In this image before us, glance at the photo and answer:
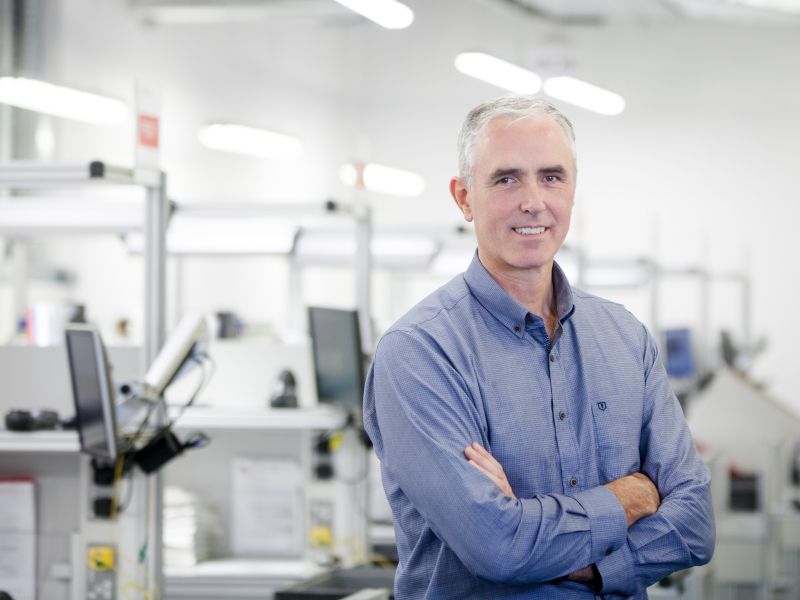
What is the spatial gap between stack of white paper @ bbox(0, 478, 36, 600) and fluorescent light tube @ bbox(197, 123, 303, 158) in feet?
13.1

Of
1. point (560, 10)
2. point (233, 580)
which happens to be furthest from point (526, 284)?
point (560, 10)

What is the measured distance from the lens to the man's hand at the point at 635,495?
1.87 metres

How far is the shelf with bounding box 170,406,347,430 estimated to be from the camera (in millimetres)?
4039

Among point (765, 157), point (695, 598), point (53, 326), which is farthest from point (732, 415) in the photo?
point (765, 157)

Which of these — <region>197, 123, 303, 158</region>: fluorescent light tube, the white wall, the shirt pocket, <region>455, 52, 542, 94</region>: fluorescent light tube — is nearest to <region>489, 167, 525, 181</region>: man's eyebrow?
the shirt pocket

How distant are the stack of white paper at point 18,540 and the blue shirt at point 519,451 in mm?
1907

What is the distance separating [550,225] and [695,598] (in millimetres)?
3279

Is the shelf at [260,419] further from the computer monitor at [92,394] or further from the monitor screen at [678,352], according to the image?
the monitor screen at [678,352]

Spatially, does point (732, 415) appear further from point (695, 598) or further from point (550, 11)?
point (550, 11)

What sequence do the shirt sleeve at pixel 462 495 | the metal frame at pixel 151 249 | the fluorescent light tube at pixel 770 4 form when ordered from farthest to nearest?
1. the fluorescent light tube at pixel 770 4
2. the metal frame at pixel 151 249
3. the shirt sleeve at pixel 462 495

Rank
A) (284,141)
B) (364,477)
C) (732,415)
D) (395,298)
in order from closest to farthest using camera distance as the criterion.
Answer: (364,477)
(732,415)
(284,141)
(395,298)

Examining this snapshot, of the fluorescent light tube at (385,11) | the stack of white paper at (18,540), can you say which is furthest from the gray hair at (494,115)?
the fluorescent light tube at (385,11)

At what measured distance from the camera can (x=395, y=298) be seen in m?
9.29

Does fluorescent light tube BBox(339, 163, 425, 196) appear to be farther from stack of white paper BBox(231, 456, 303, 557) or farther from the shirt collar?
the shirt collar
